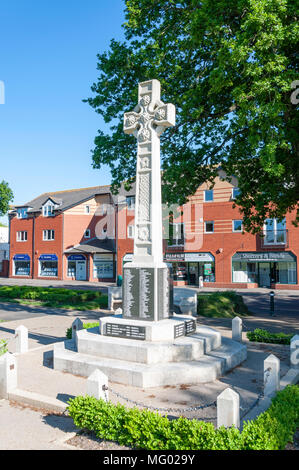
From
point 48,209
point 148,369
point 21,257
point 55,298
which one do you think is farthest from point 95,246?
point 148,369

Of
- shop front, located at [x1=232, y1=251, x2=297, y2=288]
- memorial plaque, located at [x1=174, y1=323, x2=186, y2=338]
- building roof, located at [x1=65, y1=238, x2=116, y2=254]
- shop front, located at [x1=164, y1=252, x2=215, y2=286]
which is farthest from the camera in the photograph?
building roof, located at [x1=65, y1=238, x2=116, y2=254]

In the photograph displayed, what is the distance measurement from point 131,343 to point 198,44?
1153cm

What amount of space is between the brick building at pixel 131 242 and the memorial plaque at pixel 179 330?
19997 millimetres

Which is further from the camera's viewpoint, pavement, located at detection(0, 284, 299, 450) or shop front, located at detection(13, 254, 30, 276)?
shop front, located at detection(13, 254, 30, 276)

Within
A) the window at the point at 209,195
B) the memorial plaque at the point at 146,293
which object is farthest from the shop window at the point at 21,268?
the memorial plaque at the point at 146,293

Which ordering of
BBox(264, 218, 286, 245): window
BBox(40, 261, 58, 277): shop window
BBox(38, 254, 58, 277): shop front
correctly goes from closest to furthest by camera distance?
1. BBox(264, 218, 286, 245): window
2. BBox(38, 254, 58, 277): shop front
3. BBox(40, 261, 58, 277): shop window

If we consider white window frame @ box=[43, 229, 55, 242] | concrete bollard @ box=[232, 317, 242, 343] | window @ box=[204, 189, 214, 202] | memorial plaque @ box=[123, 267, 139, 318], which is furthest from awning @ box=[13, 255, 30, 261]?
memorial plaque @ box=[123, 267, 139, 318]

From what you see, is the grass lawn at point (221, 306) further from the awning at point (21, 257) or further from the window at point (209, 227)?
the awning at point (21, 257)

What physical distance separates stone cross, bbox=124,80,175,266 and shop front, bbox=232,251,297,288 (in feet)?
92.3

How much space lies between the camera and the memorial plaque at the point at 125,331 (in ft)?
31.3

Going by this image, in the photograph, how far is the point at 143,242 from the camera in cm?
1050

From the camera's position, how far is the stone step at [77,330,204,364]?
8.81 m

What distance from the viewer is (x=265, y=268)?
37.8m

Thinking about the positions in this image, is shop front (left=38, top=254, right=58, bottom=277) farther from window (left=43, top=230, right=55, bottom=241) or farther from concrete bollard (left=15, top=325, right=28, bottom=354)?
concrete bollard (left=15, top=325, right=28, bottom=354)
